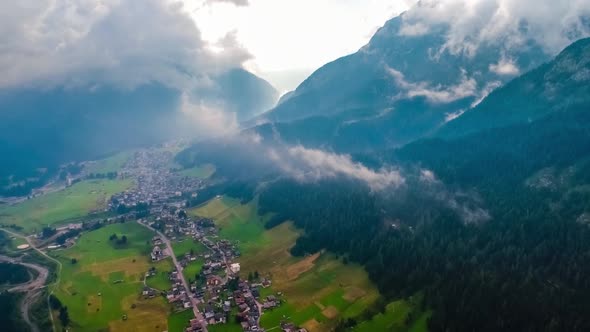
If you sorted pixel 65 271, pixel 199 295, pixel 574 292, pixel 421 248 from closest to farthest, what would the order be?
pixel 574 292, pixel 199 295, pixel 421 248, pixel 65 271

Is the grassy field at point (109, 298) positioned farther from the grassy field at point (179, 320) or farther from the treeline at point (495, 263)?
the treeline at point (495, 263)

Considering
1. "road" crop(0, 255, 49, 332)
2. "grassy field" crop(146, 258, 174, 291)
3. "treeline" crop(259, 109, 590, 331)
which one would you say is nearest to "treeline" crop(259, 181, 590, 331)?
"treeline" crop(259, 109, 590, 331)

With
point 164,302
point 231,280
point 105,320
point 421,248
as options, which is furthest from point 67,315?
point 421,248

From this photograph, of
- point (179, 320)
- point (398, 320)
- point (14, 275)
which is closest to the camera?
point (398, 320)

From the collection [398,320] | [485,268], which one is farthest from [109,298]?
[485,268]

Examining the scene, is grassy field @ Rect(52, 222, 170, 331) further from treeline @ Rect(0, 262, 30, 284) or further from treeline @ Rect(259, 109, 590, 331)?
treeline @ Rect(259, 109, 590, 331)

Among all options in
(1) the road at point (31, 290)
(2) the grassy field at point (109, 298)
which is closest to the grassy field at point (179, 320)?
(2) the grassy field at point (109, 298)

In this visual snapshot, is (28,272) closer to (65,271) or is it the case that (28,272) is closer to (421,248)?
(65,271)

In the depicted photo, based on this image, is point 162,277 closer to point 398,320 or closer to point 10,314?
point 10,314
